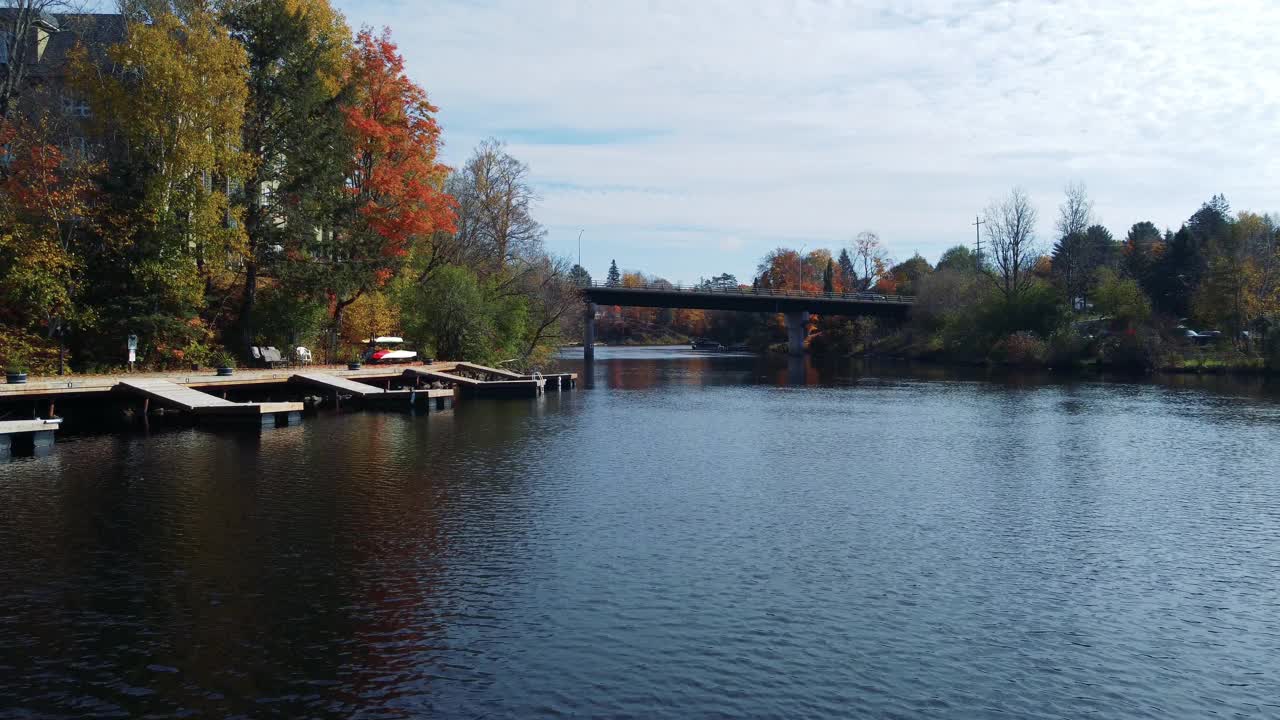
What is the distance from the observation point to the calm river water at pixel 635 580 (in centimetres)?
1249

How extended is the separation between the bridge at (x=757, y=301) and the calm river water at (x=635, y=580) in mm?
82535

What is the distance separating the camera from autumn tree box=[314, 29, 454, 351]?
175 feet

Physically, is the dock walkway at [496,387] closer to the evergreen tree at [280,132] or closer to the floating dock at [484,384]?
the floating dock at [484,384]

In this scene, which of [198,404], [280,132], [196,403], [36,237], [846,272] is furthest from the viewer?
[846,272]

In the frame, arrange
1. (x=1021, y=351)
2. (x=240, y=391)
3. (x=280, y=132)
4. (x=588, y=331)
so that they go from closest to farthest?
(x=240, y=391), (x=280, y=132), (x=1021, y=351), (x=588, y=331)

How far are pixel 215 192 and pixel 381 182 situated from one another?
426 inches

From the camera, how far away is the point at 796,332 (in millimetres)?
126312

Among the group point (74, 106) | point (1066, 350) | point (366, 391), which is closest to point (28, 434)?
point (366, 391)

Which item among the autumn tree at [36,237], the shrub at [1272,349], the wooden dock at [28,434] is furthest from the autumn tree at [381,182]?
the shrub at [1272,349]

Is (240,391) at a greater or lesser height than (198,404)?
greater

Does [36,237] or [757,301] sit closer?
[36,237]

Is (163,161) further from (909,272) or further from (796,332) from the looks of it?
(909,272)

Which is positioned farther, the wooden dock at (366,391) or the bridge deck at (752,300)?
the bridge deck at (752,300)

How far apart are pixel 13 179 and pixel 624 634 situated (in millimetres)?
38186
